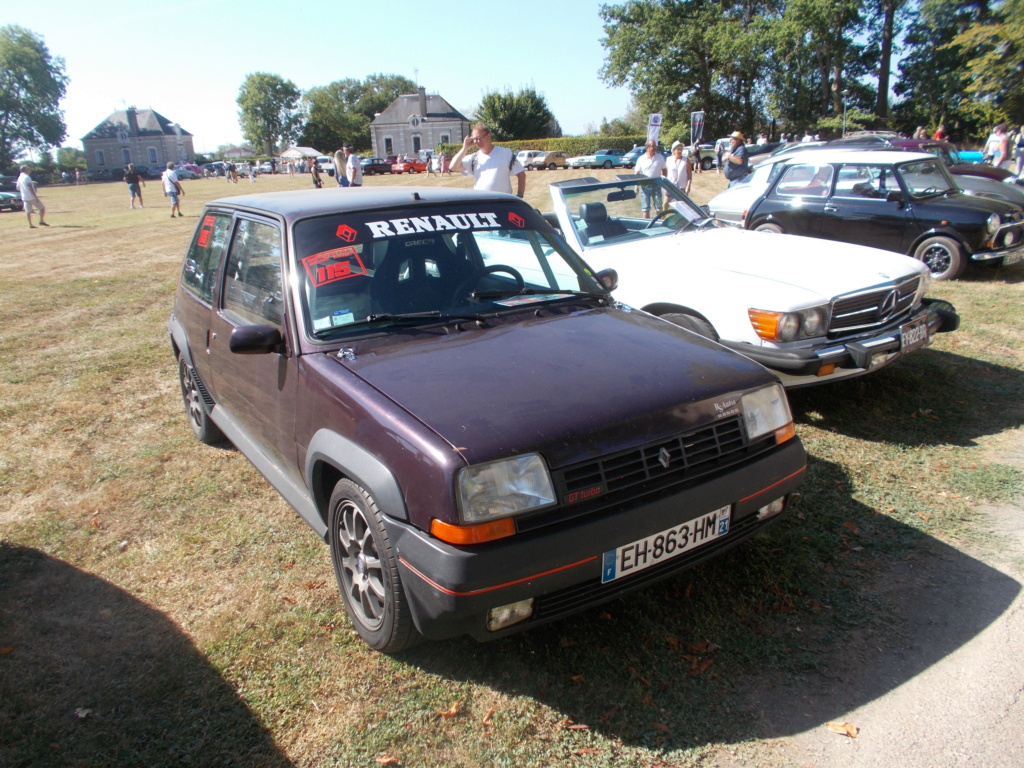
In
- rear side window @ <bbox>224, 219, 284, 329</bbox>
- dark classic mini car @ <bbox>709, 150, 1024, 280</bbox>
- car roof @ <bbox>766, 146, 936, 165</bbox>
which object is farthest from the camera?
car roof @ <bbox>766, 146, 936, 165</bbox>

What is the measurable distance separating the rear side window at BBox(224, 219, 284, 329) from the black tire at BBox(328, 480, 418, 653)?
97 centimetres

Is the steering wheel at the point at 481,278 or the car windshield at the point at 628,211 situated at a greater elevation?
the car windshield at the point at 628,211

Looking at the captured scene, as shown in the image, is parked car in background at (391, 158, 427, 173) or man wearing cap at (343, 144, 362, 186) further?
parked car in background at (391, 158, 427, 173)

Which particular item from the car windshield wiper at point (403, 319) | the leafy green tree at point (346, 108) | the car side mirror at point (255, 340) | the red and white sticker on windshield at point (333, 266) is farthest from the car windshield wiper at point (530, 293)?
the leafy green tree at point (346, 108)

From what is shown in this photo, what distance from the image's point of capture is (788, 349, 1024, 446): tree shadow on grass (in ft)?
15.1

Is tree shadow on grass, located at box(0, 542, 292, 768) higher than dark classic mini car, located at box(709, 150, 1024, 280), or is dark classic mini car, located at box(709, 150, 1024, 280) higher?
dark classic mini car, located at box(709, 150, 1024, 280)

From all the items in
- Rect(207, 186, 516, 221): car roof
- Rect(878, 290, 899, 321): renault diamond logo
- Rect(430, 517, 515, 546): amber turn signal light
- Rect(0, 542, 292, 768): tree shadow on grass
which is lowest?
Rect(0, 542, 292, 768): tree shadow on grass

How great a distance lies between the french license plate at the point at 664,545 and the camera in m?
2.35

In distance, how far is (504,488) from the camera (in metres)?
2.21

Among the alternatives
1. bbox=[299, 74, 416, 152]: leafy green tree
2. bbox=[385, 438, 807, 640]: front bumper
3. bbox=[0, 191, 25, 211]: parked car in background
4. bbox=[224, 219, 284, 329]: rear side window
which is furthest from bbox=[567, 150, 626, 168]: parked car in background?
bbox=[299, 74, 416, 152]: leafy green tree

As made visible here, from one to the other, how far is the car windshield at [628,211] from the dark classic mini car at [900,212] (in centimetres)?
361

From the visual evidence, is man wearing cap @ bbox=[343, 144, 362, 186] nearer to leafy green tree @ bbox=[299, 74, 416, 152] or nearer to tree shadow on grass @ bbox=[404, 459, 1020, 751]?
tree shadow on grass @ bbox=[404, 459, 1020, 751]

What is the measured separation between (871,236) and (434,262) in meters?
7.30

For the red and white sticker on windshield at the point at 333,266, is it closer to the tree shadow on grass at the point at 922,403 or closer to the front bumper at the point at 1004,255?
the tree shadow on grass at the point at 922,403
